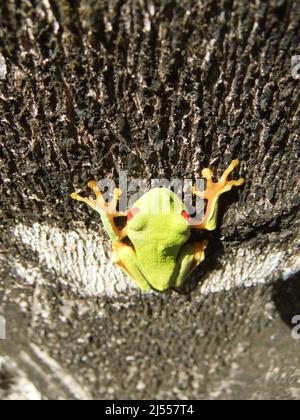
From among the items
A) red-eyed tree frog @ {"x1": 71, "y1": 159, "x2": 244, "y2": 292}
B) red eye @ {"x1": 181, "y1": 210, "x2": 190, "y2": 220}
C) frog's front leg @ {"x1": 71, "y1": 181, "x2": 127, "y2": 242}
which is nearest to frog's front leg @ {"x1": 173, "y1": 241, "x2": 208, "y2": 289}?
red-eyed tree frog @ {"x1": 71, "y1": 159, "x2": 244, "y2": 292}

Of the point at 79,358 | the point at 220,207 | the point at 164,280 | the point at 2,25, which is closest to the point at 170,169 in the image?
the point at 220,207

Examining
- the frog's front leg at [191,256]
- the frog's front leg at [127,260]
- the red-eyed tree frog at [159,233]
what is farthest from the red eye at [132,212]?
the frog's front leg at [191,256]

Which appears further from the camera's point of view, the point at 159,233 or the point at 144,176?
the point at 159,233

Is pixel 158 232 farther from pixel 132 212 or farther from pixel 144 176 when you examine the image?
pixel 144 176

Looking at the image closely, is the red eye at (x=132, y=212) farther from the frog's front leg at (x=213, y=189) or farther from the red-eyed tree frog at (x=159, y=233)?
the frog's front leg at (x=213, y=189)

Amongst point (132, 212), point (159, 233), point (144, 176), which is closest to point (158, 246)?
point (159, 233)

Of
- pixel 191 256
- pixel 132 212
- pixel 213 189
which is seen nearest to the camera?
pixel 213 189

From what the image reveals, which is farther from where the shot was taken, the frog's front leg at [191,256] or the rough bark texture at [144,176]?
the frog's front leg at [191,256]

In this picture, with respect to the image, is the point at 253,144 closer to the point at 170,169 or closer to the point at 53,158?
the point at 170,169

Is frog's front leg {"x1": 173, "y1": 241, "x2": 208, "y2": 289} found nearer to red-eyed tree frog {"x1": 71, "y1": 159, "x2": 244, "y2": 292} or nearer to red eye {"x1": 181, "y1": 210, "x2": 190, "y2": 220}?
red-eyed tree frog {"x1": 71, "y1": 159, "x2": 244, "y2": 292}
